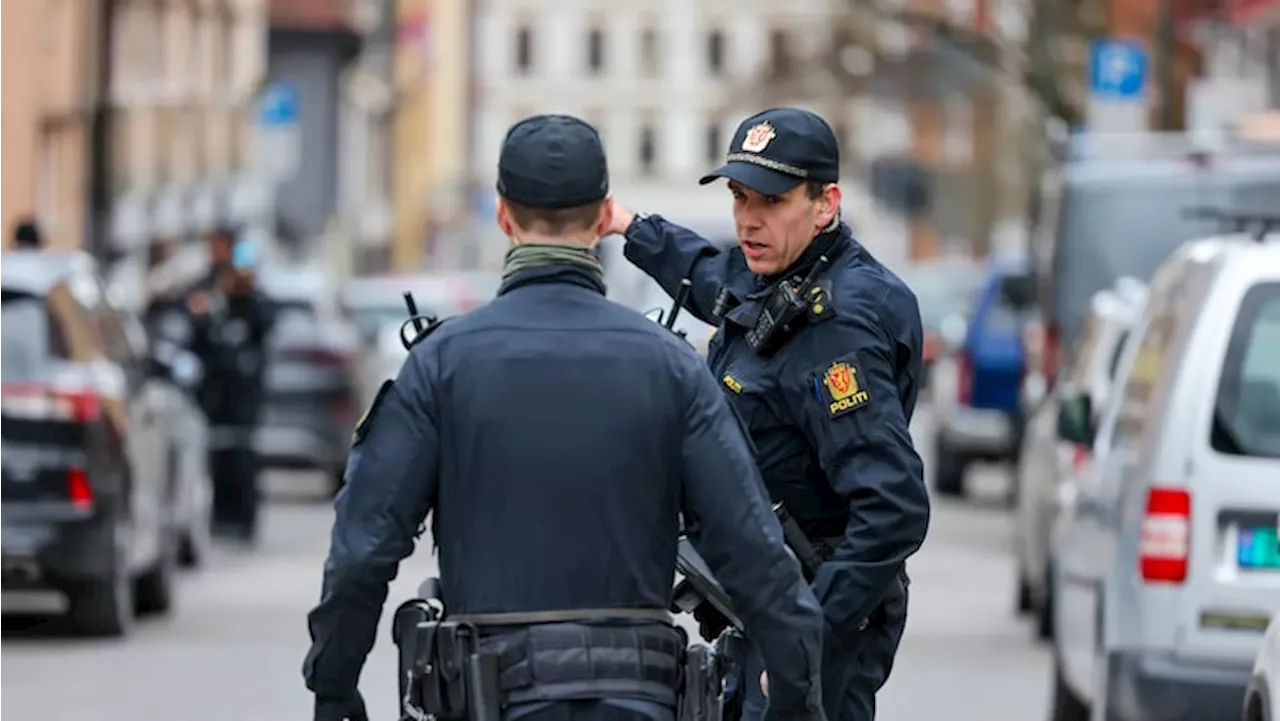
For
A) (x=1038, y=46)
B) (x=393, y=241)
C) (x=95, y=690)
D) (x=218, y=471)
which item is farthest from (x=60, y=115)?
(x=393, y=241)

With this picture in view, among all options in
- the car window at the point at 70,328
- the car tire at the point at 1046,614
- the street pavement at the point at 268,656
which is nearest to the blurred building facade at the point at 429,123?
the street pavement at the point at 268,656

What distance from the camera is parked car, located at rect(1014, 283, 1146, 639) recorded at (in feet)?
51.7

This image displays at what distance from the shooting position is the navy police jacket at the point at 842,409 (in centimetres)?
682

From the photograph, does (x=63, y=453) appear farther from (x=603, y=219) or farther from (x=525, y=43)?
(x=525, y=43)

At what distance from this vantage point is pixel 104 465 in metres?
16.5

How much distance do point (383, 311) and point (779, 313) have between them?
27.5 meters

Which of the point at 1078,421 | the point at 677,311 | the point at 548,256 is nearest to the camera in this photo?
the point at 548,256

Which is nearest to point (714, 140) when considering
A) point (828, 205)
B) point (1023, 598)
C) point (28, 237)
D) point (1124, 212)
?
point (1124, 212)

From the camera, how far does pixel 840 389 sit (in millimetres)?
6875

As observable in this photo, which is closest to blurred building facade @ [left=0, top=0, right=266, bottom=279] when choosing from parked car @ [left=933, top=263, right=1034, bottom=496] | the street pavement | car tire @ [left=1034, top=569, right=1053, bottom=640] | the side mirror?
parked car @ [left=933, top=263, right=1034, bottom=496]

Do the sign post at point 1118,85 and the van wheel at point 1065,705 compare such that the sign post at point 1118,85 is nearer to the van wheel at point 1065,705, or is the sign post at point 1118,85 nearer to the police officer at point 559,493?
the van wheel at point 1065,705

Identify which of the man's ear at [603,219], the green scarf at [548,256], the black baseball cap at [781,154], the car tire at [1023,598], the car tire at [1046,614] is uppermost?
the black baseball cap at [781,154]

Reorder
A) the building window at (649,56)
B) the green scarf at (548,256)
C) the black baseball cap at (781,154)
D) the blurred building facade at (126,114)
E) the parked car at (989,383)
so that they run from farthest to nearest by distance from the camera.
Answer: the building window at (649,56) < the blurred building facade at (126,114) < the parked car at (989,383) < the black baseball cap at (781,154) < the green scarf at (548,256)

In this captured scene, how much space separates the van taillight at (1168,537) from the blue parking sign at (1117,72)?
24.6 meters
